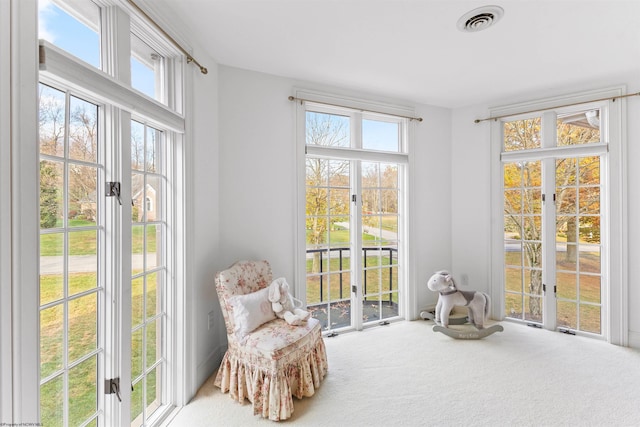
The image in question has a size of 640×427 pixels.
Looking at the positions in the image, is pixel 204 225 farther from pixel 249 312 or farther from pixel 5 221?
pixel 5 221

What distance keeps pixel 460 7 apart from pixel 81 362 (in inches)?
112

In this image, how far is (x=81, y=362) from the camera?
1.43 meters

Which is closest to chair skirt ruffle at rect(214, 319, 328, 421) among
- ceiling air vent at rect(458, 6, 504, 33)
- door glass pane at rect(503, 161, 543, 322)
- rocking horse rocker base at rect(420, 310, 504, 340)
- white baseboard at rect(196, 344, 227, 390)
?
white baseboard at rect(196, 344, 227, 390)

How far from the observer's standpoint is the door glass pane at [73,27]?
1.24m

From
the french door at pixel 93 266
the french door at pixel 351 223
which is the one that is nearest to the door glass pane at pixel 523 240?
the french door at pixel 351 223

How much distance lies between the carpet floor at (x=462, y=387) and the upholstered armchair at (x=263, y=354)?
0.09 meters

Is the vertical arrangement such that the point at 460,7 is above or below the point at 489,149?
above

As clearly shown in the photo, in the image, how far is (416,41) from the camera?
228cm

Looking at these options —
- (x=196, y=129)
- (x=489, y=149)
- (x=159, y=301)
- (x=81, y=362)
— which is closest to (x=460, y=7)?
(x=196, y=129)

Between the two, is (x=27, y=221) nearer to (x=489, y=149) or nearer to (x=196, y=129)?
(x=196, y=129)

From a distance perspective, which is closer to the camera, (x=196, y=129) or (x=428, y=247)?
(x=196, y=129)

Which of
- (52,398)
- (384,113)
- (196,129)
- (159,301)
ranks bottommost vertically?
(52,398)

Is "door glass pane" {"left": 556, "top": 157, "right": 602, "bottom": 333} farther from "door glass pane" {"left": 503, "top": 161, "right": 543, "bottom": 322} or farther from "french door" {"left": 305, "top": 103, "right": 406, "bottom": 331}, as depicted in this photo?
"french door" {"left": 305, "top": 103, "right": 406, "bottom": 331}

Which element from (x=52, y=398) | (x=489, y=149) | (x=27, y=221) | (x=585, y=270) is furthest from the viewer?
(x=489, y=149)
